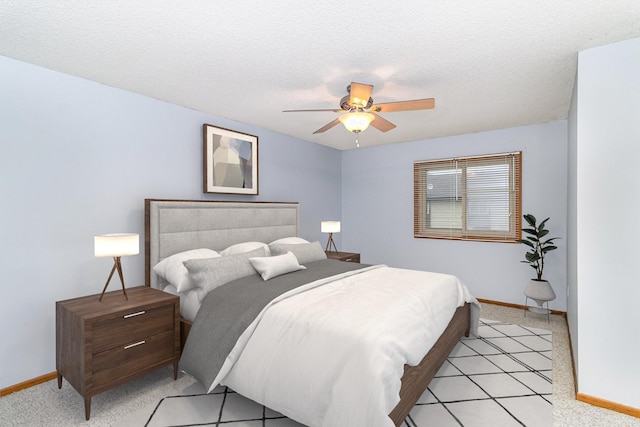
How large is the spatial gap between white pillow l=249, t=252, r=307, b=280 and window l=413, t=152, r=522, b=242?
2.83 m

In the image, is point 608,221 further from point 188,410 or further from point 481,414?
point 188,410

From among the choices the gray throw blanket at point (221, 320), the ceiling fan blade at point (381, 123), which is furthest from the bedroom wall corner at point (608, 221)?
the gray throw blanket at point (221, 320)

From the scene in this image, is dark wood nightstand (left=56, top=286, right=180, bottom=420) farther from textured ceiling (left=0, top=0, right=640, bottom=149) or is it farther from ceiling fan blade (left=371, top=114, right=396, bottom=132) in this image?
ceiling fan blade (left=371, top=114, right=396, bottom=132)

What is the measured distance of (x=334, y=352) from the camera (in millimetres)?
1819

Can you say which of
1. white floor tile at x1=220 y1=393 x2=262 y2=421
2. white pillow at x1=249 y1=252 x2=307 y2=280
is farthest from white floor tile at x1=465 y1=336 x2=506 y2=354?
white floor tile at x1=220 y1=393 x2=262 y2=421

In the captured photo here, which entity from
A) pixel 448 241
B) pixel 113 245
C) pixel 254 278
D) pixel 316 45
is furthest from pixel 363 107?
pixel 448 241

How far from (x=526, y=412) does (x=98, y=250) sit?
326 centimetres

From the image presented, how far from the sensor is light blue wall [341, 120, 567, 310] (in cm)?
427

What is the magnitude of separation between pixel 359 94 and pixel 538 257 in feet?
10.4

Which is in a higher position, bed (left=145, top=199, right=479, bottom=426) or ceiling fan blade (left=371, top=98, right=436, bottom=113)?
ceiling fan blade (left=371, top=98, right=436, bottom=113)

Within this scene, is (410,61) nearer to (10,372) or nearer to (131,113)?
(131,113)

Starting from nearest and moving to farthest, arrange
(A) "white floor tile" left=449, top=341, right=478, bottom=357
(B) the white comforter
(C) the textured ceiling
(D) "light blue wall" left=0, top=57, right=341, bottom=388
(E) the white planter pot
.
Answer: (B) the white comforter < (C) the textured ceiling < (D) "light blue wall" left=0, top=57, right=341, bottom=388 < (A) "white floor tile" left=449, top=341, right=478, bottom=357 < (E) the white planter pot

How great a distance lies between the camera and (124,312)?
91.4 inches

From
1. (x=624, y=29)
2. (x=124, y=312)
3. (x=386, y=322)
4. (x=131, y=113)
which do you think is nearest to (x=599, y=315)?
(x=386, y=322)
